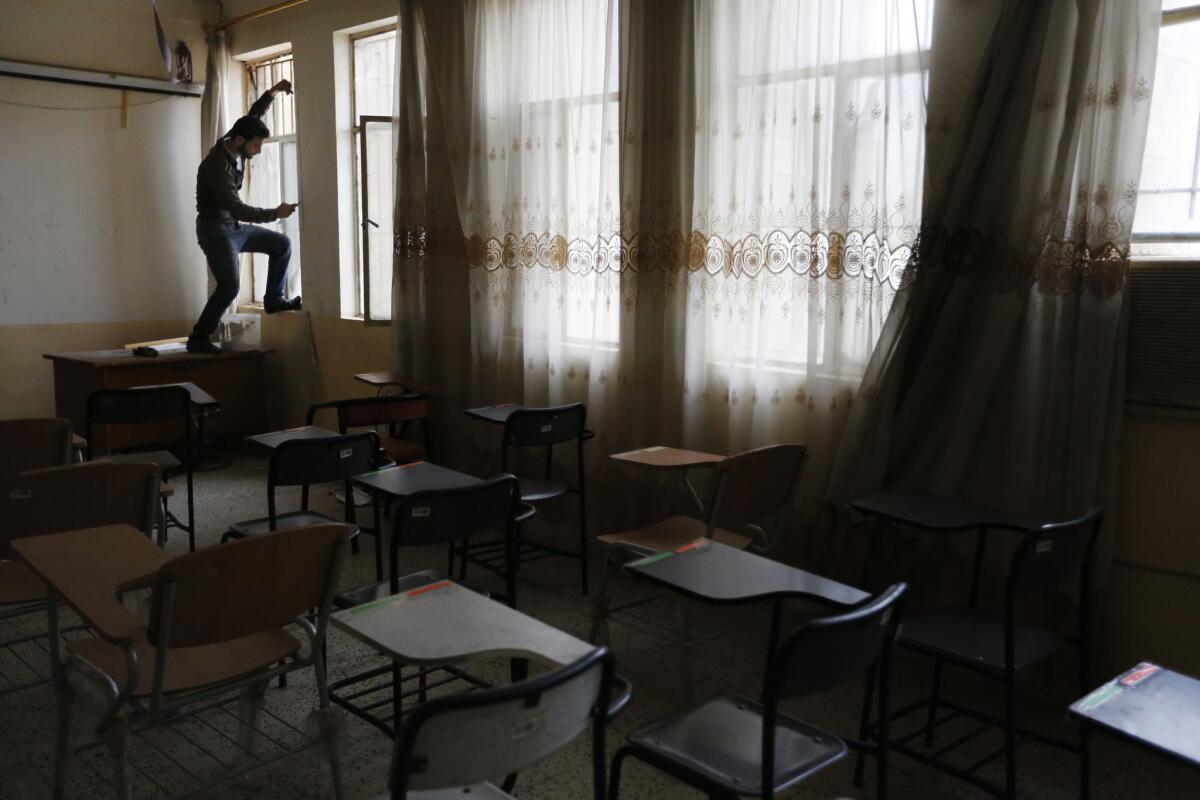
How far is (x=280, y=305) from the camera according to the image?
6184 millimetres

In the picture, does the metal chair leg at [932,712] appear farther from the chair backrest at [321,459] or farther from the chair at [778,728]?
the chair backrest at [321,459]

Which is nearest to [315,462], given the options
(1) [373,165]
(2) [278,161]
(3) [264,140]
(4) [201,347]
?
(1) [373,165]

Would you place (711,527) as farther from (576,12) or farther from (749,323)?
(576,12)

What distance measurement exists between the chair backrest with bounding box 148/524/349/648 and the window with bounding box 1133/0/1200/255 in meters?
2.43

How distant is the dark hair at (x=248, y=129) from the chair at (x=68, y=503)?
401 cm

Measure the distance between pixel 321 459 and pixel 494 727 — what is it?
190 centimetres

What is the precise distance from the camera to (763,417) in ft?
11.8

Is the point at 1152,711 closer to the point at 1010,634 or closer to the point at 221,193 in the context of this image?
the point at 1010,634

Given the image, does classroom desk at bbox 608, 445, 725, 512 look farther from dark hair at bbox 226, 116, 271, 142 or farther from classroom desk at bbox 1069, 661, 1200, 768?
dark hair at bbox 226, 116, 271, 142

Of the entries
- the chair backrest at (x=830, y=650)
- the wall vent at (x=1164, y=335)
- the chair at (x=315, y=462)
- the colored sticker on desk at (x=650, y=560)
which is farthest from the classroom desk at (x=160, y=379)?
the wall vent at (x=1164, y=335)

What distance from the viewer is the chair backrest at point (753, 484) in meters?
2.80

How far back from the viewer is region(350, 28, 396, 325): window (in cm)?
514

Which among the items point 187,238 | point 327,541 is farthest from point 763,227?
point 187,238

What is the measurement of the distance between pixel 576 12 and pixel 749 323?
1670 millimetres
